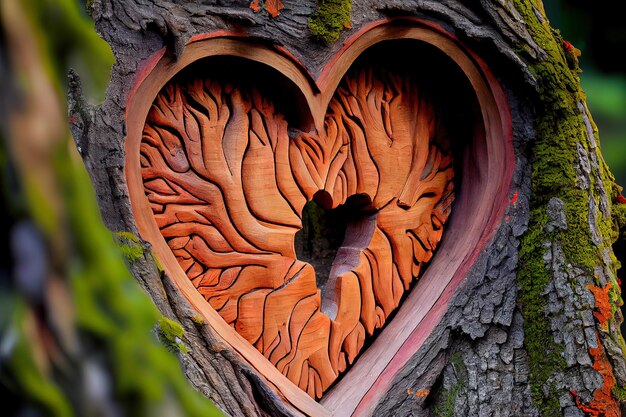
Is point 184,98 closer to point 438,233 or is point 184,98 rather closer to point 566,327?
point 438,233

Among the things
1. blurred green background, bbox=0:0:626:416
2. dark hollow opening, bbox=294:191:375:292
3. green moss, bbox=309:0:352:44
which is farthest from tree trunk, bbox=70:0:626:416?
blurred green background, bbox=0:0:626:416

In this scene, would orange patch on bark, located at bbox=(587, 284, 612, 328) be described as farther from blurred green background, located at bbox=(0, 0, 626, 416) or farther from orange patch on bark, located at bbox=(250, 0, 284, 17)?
blurred green background, located at bbox=(0, 0, 626, 416)

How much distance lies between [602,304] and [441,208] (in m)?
0.38

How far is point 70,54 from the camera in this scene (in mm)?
321

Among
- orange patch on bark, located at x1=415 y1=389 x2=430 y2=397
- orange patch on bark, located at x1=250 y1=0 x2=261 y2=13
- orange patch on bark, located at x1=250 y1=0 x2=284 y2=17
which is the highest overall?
orange patch on bark, located at x1=250 y1=0 x2=284 y2=17

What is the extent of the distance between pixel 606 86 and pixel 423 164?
406 mm

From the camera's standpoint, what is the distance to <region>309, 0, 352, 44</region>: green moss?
1.21 metres

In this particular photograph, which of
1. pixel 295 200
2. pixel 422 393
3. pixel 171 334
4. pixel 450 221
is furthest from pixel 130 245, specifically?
pixel 450 221

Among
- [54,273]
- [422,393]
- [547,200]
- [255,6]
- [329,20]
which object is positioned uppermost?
[547,200]

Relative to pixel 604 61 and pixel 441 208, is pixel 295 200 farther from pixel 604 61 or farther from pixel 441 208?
pixel 604 61

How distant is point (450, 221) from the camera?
1514 millimetres

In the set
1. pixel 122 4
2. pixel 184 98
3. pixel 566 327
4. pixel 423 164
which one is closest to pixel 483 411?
pixel 566 327

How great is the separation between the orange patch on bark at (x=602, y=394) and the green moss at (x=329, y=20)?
793 mm

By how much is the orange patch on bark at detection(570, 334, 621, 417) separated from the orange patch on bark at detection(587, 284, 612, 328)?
4cm
